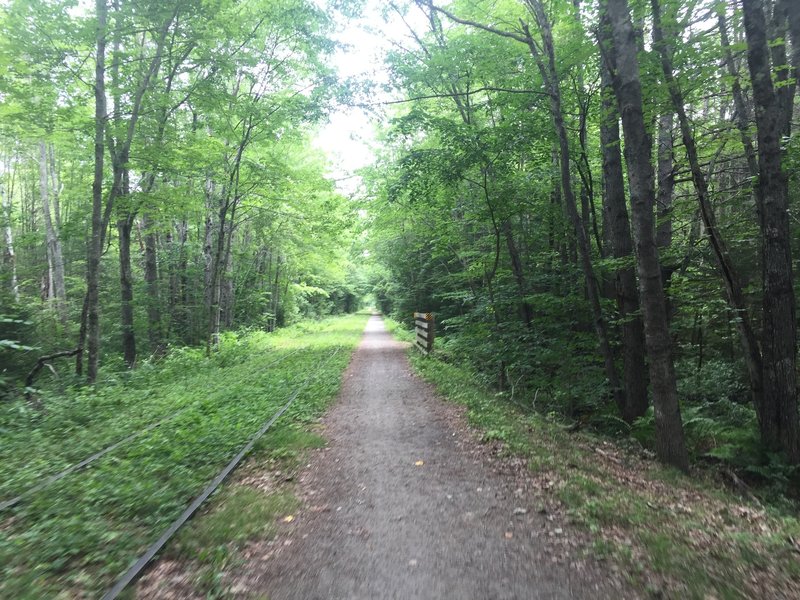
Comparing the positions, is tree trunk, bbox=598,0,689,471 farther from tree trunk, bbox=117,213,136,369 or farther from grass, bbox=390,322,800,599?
tree trunk, bbox=117,213,136,369

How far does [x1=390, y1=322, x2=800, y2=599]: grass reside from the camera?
9.45ft

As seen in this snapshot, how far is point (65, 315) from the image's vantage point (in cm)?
1577

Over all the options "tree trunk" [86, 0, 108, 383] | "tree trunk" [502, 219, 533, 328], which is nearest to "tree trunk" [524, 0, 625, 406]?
"tree trunk" [502, 219, 533, 328]

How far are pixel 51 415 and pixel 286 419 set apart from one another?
12.5ft

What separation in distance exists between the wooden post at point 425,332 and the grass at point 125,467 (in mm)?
4650

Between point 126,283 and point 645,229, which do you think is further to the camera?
point 126,283

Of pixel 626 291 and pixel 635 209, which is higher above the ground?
pixel 635 209

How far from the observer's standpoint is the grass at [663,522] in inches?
113

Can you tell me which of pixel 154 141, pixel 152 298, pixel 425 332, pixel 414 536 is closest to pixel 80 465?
pixel 414 536

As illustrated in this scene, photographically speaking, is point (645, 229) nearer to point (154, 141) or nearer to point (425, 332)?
point (425, 332)

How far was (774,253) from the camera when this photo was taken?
5.45 m

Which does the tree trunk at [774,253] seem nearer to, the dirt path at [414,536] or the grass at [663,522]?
the grass at [663,522]

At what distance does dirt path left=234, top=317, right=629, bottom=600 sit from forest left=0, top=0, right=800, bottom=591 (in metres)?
1.29

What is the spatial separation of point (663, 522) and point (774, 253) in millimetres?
3783
